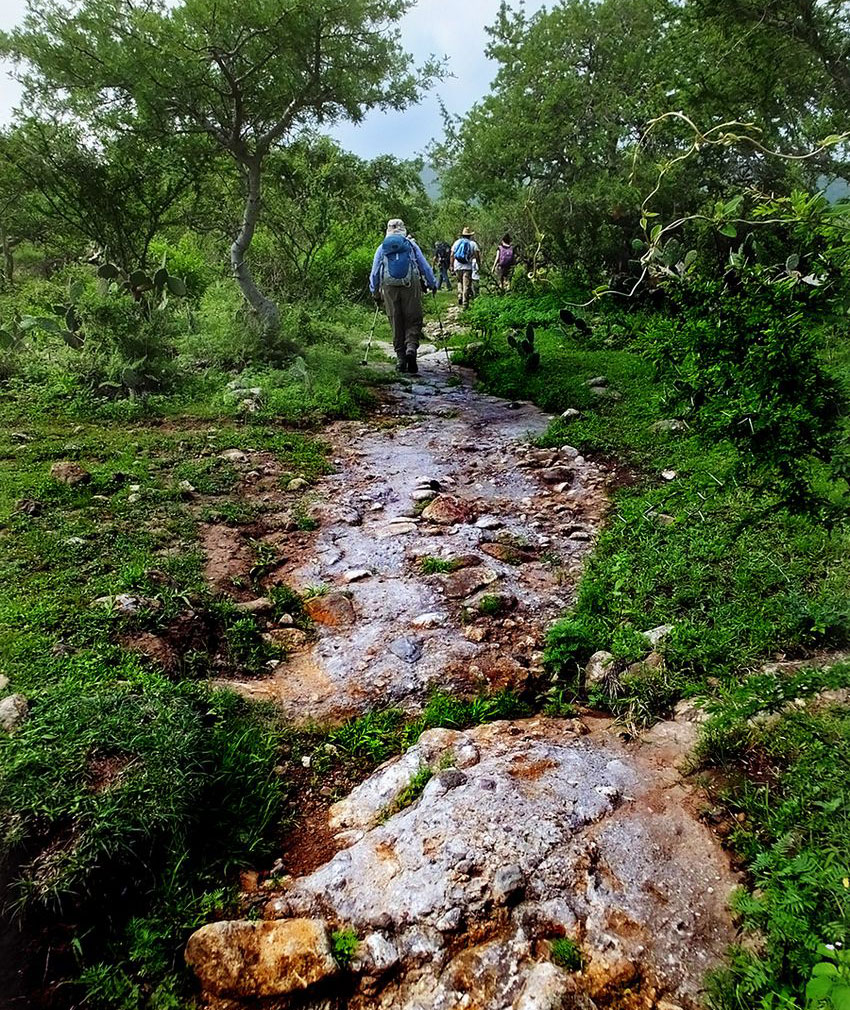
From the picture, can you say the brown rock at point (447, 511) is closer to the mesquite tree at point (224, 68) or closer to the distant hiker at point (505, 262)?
the mesquite tree at point (224, 68)

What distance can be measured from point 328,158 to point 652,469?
865 cm

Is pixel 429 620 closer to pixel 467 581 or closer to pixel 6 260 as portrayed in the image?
pixel 467 581

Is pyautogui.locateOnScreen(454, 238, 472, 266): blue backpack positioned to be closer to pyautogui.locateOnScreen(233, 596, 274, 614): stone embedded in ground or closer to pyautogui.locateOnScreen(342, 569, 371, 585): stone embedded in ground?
pyautogui.locateOnScreen(342, 569, 371, 585): stone embedded in ground

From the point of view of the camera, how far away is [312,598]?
384cm

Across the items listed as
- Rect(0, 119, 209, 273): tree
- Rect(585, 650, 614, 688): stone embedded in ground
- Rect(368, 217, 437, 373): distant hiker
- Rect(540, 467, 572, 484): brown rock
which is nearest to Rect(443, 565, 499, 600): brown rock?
Rect(585, 650, 614, 688): stone embedded in ground

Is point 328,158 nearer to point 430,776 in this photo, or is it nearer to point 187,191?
point 187,191

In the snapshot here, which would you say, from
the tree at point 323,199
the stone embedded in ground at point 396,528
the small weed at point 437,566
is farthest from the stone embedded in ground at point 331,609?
the tree at point 323,199

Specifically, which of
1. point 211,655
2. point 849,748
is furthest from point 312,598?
point 849,748

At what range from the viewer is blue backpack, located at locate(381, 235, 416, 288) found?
9148 millimetres

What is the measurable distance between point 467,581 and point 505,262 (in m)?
13.2

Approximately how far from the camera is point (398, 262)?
9234 mm

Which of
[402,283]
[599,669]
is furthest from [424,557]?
[402,283]

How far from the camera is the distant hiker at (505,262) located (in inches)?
598

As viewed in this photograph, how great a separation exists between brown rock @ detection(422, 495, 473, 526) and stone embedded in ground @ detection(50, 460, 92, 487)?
2.76m
